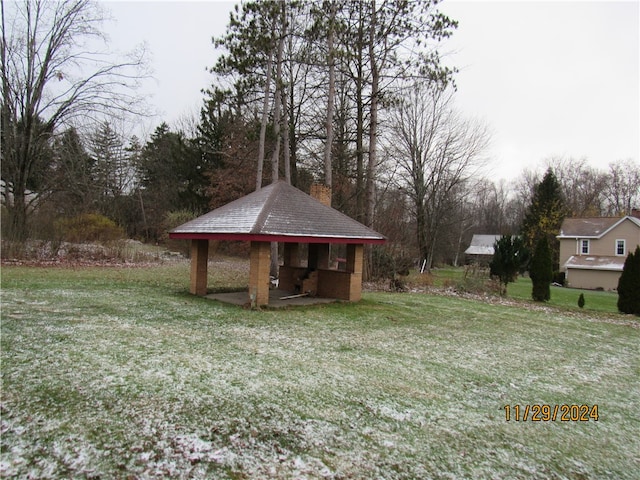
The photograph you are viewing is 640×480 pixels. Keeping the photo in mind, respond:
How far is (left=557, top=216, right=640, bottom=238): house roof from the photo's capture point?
3164 centimetres

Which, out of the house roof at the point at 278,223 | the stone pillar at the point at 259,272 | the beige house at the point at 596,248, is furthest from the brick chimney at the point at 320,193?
the beige house at the point at 596,248

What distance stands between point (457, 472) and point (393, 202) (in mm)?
18144

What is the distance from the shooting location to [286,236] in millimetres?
8031

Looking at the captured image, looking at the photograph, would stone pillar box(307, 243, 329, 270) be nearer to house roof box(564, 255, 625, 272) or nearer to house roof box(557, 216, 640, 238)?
house roof box(564, 255, 625, 272)

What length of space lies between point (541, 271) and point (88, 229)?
1759 centimetres

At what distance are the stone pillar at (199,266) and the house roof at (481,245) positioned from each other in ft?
148

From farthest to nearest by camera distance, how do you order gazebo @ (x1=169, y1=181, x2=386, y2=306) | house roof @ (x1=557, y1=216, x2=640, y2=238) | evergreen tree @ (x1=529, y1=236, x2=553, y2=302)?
house roof @ (x1=557, y1=216, x2=640, y2=238) < evergreen tree @ (x1=529, y1=236, x2=553, y2=302) < gazebo @ (x1=169, y1=181, x2=386, y2=306)

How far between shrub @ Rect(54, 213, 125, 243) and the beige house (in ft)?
99.5

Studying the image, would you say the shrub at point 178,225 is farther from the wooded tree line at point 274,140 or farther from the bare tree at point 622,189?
the bare tree at point 622,189

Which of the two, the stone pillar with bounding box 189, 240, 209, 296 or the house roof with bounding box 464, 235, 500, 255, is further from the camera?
the house roof with bounding box 464, 235, 500, 255

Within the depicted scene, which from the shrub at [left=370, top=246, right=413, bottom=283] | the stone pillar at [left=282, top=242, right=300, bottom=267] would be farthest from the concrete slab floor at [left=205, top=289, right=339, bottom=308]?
the shrub at [left=370, top=246, right=413, bottom=283]

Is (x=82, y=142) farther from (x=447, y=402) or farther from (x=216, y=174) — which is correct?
(x=447, y=402)

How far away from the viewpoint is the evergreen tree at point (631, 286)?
12117mm
